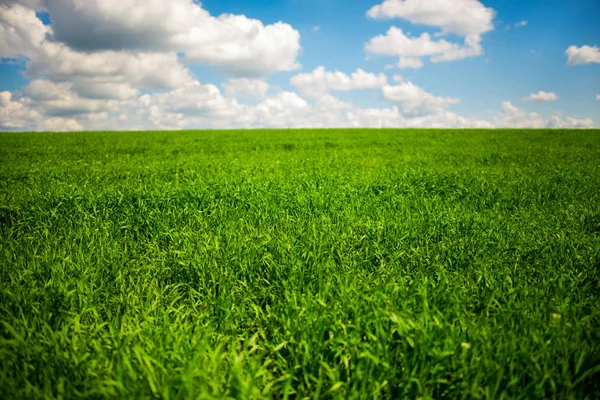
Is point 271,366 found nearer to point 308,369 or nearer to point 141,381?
point 308,369

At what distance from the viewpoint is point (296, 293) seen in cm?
327

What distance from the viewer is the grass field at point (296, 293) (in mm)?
2215

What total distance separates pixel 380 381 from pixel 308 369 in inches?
20.8

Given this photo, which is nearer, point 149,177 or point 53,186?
point 53,186

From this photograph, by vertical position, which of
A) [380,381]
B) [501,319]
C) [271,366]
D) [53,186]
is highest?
[53,186]

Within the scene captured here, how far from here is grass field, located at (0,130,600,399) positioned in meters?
2.21

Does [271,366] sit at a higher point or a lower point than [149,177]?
lower

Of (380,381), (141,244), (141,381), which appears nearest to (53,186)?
(141,244)

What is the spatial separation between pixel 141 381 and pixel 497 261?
3.97 m

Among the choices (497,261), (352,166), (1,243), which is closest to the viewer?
(497,261)

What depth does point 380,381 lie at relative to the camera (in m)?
2.22

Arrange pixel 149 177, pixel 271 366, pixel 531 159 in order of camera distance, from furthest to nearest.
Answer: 1. pixel 531 159
2. pixel 149 177
3. pixel 271 366

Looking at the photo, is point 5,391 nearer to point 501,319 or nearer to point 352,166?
point 501,319

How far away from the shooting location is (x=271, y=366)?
2.65 meters
